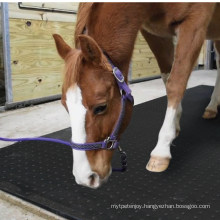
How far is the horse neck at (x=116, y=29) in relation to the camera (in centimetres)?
103

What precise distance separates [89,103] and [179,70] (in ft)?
1.77

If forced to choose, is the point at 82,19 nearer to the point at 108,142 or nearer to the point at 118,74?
the point at 118,74

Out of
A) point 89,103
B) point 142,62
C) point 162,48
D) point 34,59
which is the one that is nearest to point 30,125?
point 34,59

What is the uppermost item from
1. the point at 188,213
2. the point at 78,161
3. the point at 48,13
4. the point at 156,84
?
the point at 48,13

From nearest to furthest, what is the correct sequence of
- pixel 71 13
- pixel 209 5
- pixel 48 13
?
pixel 209 5 < pixel 48 13 < pixel 71 13

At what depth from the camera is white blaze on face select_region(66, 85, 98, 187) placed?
880mm

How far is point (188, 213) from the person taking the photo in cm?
100

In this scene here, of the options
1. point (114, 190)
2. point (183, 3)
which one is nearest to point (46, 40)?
point (183, 3)

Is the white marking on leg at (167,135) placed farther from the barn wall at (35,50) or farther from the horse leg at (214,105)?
the barn wall at (35,50)

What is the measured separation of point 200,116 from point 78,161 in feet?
4.67

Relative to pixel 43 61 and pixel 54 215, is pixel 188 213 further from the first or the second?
pixel 43 61

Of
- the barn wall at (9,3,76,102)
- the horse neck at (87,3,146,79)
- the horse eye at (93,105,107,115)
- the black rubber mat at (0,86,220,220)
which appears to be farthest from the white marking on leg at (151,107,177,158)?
the barn wall at (9,3,76,102)

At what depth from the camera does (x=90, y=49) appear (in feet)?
2.94

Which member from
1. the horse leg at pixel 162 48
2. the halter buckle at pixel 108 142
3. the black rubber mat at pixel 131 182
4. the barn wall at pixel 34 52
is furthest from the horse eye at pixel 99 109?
the barn wall at pixel 34 52
